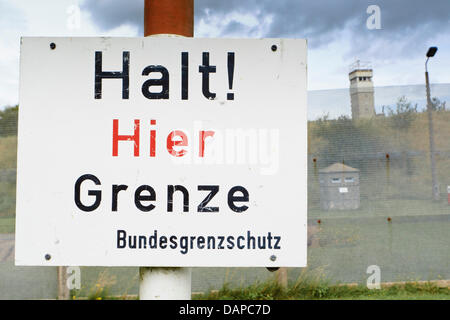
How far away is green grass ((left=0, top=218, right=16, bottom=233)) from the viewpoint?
3.83 m

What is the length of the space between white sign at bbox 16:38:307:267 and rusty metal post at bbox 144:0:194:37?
0.13 metres

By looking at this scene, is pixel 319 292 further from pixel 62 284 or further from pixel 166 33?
pixel 166 33

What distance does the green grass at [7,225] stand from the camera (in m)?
3.83

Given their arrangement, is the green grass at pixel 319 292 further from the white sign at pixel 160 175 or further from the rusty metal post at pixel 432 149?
the white sign at pixel 160 175

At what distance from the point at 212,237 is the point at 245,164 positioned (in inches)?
9.2

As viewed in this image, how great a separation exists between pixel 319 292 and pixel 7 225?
3.18 metres

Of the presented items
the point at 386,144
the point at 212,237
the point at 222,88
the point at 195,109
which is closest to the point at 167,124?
the point at 195,109

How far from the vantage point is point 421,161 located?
413cm

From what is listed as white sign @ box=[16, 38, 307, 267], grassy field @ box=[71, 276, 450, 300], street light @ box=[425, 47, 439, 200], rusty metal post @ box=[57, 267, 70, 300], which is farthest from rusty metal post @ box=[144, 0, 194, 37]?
street light @ box=[425, 47, 439, 200]

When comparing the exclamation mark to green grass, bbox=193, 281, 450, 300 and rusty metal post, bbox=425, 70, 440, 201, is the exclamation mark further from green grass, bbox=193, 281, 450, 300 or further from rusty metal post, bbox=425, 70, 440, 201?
rusty metal post, bbox=425, 70, 440, 201

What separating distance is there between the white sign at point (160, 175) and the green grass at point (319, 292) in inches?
117

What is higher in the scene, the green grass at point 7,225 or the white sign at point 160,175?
the white sign at point 160,175

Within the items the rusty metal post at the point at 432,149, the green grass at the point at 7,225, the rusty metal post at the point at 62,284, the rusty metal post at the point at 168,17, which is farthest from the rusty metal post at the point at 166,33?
the rusty metal post at the point at 432,149
